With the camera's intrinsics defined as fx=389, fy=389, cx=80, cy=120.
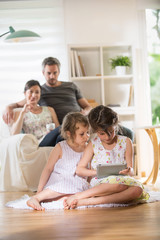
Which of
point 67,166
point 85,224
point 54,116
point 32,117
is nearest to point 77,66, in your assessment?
point 54,116

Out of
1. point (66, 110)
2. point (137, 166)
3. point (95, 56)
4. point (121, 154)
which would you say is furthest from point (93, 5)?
point (121, 154)

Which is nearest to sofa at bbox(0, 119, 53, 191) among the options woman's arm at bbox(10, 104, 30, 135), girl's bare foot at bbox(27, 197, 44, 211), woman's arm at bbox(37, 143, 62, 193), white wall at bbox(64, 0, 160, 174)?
woman's arm at bbox(10, 104, 30, 135)

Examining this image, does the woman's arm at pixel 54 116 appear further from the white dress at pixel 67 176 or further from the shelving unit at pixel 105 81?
the white dress at pixel 67 176

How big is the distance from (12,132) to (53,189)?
144cm

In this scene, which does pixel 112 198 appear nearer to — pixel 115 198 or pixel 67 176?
pixel 115 198

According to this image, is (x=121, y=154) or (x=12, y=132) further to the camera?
(x=12, y=132)

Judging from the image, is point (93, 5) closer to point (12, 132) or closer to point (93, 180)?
point (12, 132)

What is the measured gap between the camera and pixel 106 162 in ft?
8.54

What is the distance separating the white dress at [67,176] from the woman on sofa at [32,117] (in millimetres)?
1107

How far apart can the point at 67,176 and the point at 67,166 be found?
0.08m

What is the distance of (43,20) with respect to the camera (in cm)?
523

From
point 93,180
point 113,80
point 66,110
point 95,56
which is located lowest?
point 93,180

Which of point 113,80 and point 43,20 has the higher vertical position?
point 43,20

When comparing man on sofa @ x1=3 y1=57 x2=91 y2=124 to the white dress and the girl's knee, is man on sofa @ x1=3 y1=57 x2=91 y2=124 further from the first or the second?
the girl's knee
